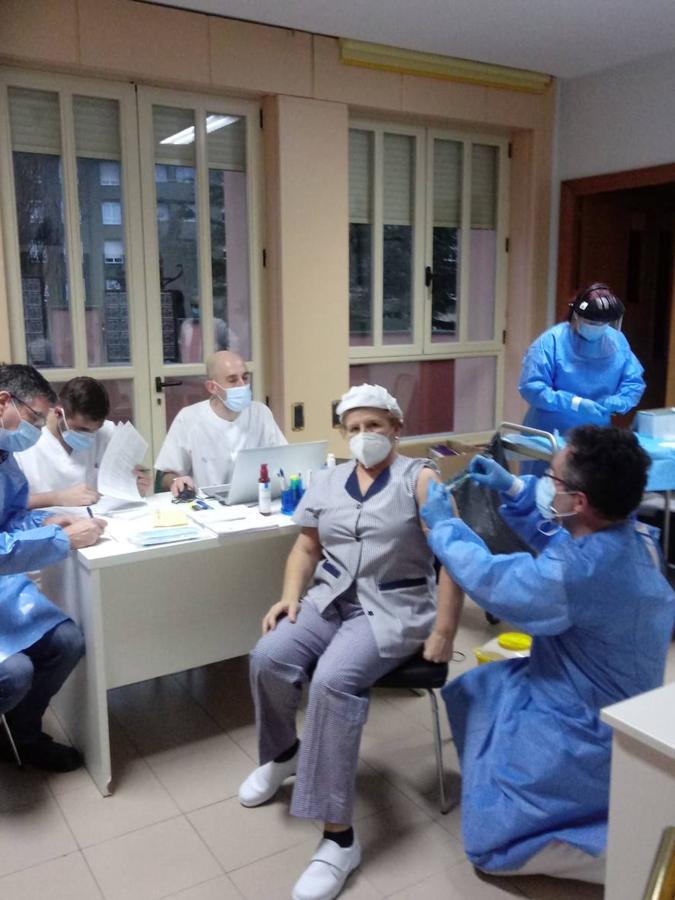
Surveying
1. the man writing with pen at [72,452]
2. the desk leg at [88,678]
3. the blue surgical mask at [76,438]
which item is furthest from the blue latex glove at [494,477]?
the blue surgical mask at [76,438]

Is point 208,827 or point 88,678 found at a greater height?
point 88,678

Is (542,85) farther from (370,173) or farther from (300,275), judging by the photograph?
(300,275)

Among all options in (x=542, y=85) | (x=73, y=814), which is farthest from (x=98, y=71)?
(x=73, y=814)

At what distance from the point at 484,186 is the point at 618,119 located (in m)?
0.84

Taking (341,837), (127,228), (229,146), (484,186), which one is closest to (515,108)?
(484,186)

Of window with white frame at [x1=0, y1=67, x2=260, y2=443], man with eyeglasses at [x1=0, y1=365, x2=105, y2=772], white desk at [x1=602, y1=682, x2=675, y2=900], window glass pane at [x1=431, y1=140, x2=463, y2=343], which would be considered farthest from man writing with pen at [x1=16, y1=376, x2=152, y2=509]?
window glass pane at [x1=431, y1=140, x2=463, y2=343]

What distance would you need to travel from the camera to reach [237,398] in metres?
3.04

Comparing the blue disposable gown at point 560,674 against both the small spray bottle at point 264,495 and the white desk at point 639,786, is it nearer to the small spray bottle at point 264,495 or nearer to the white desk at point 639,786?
the white desk at point 639,786

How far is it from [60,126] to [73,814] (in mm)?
2883

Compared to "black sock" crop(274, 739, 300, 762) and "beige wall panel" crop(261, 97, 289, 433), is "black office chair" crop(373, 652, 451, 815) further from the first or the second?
"beige wall panel" crop(261, 97, 289, 433)

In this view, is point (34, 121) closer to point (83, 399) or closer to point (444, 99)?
point (83, 399)

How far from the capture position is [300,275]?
165 inches

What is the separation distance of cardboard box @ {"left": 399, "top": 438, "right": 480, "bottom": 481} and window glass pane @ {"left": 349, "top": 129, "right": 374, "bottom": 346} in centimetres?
69

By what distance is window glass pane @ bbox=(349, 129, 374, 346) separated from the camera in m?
4.50
